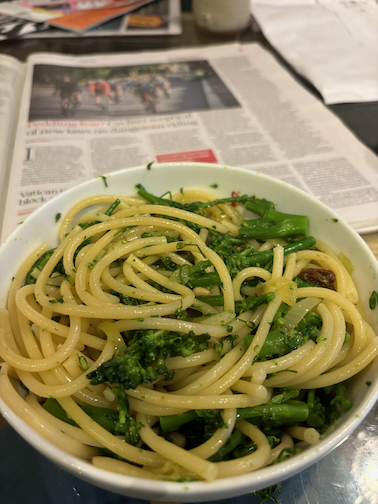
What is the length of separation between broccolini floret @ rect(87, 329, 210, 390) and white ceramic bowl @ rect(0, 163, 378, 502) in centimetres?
23

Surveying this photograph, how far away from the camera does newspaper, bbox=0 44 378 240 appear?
96.8 inches

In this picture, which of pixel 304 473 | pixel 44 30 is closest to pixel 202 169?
pixel 304 473

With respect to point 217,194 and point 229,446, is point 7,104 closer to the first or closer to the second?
point 217,194

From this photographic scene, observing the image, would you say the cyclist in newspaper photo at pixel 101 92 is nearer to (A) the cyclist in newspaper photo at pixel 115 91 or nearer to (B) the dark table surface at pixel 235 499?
(A) the cyclist in newspaper photo at pixel 115 91

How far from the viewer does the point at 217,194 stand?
192 centimetres

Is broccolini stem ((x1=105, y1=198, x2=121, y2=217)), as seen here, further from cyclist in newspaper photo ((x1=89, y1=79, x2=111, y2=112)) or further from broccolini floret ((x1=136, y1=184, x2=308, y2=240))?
cyclist in newspaper photo ((x1=89, y1=79, x2=111, y2=112))

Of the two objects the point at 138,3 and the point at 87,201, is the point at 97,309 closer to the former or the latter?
the point at 87,201

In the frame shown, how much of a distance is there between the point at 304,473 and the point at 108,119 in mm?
2856

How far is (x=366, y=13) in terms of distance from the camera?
178 inches

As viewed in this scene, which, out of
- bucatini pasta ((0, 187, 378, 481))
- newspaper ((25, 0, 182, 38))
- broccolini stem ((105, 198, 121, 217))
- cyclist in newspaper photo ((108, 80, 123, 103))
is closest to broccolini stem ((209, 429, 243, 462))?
bucatini pasta ((0, 187, 378, 481))

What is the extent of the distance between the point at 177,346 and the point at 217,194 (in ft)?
3.27

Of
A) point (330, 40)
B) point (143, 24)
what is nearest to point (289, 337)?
point (330, 40)

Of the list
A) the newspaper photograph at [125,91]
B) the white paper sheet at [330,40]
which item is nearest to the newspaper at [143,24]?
the newspaper photograph at [125,91]

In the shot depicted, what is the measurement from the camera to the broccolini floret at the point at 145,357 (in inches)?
42.5
